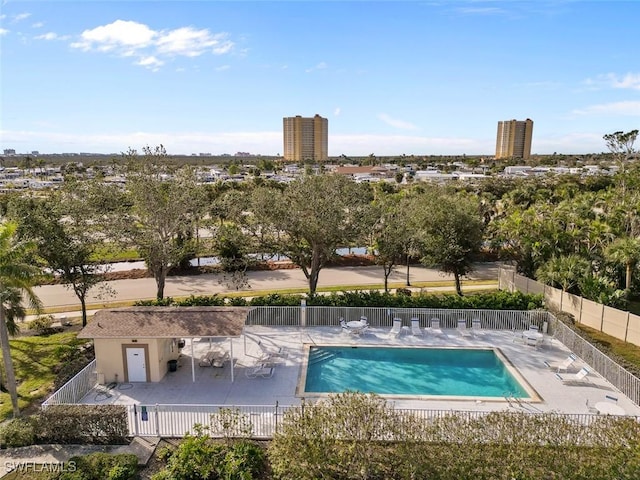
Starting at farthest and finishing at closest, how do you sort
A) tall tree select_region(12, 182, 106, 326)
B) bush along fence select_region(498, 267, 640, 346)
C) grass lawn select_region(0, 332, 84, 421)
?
1. tall tree select_region(12, 182, 106, 326)
2. bush along fence select_region(498, 267, 640, 346)
3. grass lawn select_region(0, 332, 84, 421)

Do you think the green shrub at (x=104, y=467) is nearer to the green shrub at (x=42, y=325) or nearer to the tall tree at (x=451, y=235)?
the green shrub at (x=42, y=325)

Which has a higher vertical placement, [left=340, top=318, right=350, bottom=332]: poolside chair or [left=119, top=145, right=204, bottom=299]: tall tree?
[left=119, top=145, right=204, bottom=299]: tall tree

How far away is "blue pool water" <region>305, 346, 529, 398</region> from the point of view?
17141mm

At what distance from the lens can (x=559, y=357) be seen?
63.2ft

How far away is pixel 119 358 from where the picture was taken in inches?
671

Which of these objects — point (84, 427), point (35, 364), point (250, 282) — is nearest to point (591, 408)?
point (84, 427)

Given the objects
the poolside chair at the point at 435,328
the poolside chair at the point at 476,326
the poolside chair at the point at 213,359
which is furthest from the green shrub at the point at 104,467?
the poolside chair at the point at 476,326

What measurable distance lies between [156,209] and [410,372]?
1464 centimetres

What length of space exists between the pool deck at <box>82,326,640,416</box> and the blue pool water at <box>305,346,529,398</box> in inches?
19.3

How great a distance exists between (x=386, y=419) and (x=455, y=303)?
40.0 ft

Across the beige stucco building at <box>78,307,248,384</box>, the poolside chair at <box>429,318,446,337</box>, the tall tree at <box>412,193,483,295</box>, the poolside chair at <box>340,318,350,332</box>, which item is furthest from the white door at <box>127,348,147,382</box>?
the tall tree at <box>412,193,483,295</box>

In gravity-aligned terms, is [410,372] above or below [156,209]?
below

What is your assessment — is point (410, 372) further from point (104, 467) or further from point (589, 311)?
point (104, 467)

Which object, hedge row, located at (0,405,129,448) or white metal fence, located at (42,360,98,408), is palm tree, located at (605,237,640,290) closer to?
hedge row, located at (0,405,129,448)
